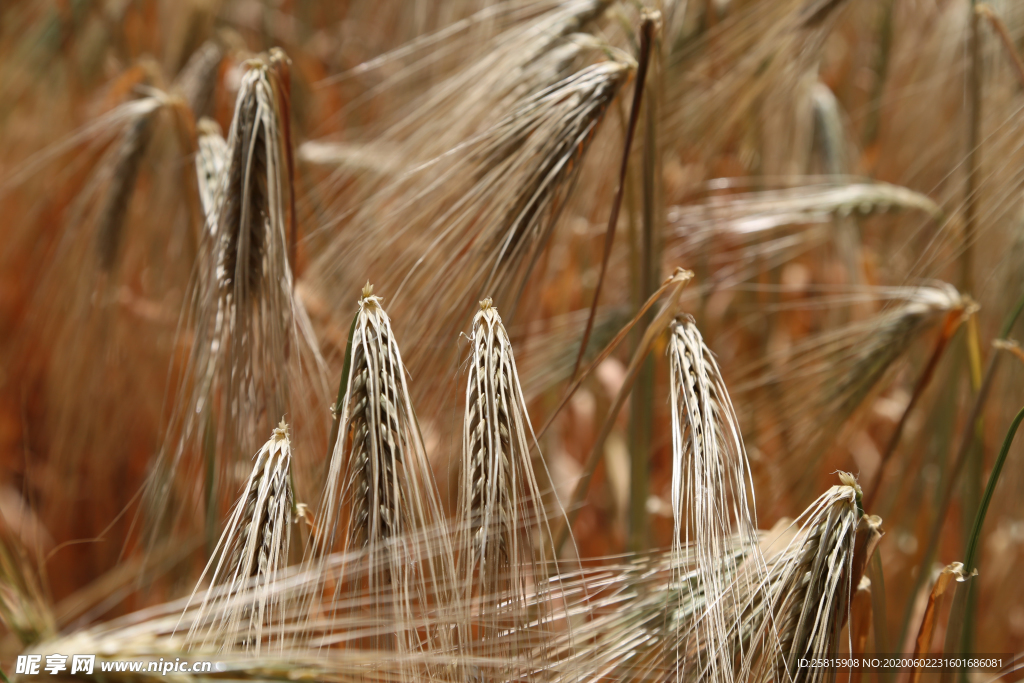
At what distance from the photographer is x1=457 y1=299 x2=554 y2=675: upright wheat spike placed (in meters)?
0.38

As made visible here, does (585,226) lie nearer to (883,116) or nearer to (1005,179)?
(1005,179)

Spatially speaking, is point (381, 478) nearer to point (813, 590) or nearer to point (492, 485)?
point (492, 485)

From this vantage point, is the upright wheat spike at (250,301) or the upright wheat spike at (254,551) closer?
the upright wheat spike at (254,551)

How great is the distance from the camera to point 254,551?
0.39m

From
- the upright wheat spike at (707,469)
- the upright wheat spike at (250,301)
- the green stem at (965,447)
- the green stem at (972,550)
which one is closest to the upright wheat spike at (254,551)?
the upright wheat spike at (250,301)

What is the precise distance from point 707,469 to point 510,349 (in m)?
0.14

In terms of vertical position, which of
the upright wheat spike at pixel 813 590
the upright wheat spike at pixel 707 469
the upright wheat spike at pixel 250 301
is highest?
the upright wheat spike at pixel 250 301

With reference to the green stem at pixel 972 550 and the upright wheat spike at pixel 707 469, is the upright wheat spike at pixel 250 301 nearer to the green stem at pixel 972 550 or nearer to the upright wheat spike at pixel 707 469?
the upright wheat spike at pixel 707 469

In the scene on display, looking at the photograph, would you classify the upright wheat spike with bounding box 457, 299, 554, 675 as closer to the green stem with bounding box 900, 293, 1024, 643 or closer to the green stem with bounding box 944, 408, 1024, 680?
the green stem with bounding box 944, 408, 1024, 680

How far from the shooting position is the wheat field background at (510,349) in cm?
39

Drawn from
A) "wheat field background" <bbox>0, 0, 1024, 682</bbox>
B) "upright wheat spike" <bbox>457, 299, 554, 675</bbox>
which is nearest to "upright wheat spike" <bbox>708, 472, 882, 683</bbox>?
"wheat field background" <bbox>0, 0, 1024, 682</bbox>

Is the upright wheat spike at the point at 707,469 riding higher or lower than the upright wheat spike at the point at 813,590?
higher

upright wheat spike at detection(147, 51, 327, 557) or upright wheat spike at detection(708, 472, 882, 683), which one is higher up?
upright wheat spike at detection(147, 51, 327, 557)

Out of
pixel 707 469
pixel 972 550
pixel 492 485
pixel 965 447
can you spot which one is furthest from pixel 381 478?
pixel 965 447
